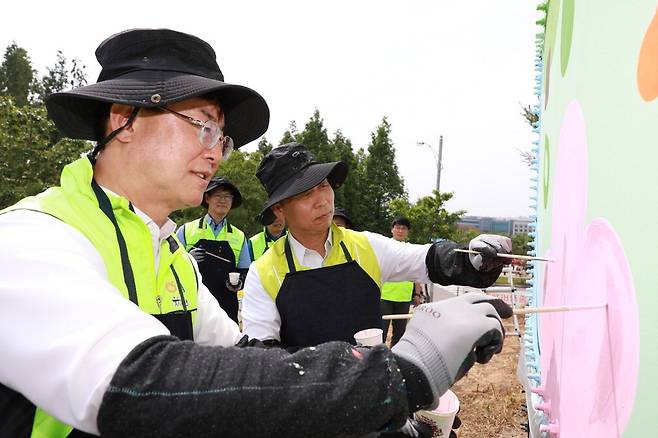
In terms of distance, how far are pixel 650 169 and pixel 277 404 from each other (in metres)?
0.79

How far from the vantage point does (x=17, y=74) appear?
1281 inches

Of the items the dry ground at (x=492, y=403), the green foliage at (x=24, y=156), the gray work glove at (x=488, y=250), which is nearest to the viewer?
the gray work glove at (x=488, y=250)

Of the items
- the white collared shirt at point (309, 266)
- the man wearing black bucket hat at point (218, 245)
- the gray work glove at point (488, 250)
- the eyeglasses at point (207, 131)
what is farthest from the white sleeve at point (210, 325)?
the man wearing black bucket hat at point (218, 245)

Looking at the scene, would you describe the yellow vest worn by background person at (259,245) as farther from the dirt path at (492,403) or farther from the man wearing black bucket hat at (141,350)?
the man wearing black bucket hat at (141,350)

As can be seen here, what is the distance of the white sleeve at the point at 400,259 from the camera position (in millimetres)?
2559

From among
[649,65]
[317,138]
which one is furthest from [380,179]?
[649,65]

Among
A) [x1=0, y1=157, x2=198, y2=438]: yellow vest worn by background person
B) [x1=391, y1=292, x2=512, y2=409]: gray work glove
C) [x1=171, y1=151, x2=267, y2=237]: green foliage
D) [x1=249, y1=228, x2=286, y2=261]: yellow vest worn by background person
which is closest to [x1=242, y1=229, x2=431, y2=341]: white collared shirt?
[x1=0, y1=157, x2=198, y2=438]: yellow vest worn by background person

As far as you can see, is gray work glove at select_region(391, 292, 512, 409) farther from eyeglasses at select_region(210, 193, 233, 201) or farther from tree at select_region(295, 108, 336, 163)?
tree at select_region(295, 108, 336, 163)

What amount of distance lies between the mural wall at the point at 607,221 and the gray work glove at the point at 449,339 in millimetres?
270

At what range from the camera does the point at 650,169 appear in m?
0.90

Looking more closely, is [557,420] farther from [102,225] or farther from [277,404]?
[102,225]

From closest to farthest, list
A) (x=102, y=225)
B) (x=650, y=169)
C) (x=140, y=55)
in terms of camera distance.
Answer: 1. (x=650, y=169)
2. (x=102, y=225)
3. (x=140, y=55)

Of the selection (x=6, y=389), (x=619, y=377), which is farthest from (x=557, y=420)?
(x=6, y=389)

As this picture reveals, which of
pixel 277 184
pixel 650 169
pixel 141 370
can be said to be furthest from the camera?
pixel 277 184
